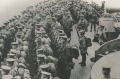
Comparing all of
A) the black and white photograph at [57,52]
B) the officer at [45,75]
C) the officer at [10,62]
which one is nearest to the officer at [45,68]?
the black and white photograph at [57,52]

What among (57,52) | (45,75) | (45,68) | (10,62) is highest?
(57,52)

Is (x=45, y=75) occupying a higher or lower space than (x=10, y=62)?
lower

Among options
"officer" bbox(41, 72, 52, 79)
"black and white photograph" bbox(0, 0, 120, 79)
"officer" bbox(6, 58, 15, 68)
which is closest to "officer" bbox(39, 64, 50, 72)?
"black and white photograph" bbox(0, 0, 120, 79)

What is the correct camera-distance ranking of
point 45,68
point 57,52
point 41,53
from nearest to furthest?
1. point 45,68
2. point 41,53
3. point 57,52

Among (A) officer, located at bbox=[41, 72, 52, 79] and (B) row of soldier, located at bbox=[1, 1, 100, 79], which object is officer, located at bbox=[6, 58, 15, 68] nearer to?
(B) row of soldier, located at bbox=[1, 1, 100, 79]

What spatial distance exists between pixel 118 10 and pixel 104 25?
4441 mm

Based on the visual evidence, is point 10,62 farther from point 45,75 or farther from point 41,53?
point 45,75

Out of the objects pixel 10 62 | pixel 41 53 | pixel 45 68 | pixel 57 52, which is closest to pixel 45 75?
pixel 45 68

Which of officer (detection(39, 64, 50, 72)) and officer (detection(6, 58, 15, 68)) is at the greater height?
officer (detection(6, 58, 15, 68))

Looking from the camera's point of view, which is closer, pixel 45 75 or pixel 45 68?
pixel 45 75

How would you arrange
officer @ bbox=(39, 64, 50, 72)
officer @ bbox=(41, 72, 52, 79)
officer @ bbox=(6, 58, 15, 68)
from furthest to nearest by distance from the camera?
officer @ bbox=(6, 58, 15, 68), officer @ bbox=(39, 64, 50, 72), officer @ bbox=(41, 72, 52, 79)

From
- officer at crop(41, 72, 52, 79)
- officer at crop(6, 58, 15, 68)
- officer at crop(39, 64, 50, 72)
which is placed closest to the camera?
officer at crop(41, 72, 52, 79)

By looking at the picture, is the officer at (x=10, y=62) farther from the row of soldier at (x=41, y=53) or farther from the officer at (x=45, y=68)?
the officer at (x=45, y=68)

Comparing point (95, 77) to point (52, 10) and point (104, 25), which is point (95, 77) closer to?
point (104, 25)
